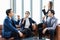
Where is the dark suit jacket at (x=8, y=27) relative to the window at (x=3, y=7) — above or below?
below

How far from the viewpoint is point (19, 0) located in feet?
22.1

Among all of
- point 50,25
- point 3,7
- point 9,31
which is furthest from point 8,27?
point 3,7

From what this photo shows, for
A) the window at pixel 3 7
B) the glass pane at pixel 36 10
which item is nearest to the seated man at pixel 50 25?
the glass pane at pixel 36 10

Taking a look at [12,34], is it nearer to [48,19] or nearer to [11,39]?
[11,39]

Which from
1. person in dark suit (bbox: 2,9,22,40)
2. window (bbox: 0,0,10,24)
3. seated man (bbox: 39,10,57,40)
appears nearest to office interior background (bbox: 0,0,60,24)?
window (bbox: 0,0,10,24)

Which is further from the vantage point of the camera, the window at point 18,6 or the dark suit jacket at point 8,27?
the window at point 18,6

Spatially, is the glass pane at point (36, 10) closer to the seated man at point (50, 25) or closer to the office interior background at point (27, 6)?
the office interior background at point (27, 6)

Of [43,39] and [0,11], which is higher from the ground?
[0,11]

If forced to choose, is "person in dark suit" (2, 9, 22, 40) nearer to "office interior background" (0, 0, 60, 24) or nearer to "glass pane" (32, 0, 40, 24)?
"office interior background" (0, 0, 60, 24)

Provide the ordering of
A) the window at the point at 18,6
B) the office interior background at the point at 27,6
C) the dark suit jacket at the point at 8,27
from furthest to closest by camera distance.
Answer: the window at the point at 18,6 < the office interior background at the point at 27,6 < the dark suit jacket at the point at 8,27

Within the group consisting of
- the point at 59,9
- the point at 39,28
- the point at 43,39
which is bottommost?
the point at 43,39

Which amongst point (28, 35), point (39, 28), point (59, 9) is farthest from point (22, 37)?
point (59, 9)

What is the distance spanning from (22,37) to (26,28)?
1.26ft

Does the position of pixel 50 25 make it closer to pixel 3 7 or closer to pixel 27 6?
pixel 27 6
